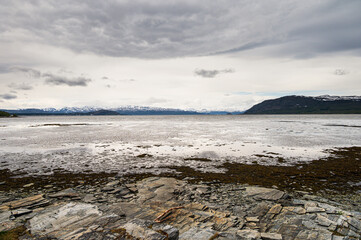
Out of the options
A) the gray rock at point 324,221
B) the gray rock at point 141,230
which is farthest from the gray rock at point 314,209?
the gray rock at point 141,230

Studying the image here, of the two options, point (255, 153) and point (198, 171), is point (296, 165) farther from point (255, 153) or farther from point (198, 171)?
point (198, 171)

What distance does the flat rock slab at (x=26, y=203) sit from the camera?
11.4m

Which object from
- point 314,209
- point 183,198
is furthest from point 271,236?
point 183,198

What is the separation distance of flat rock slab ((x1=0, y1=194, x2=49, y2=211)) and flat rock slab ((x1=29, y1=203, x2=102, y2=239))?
5.56ft

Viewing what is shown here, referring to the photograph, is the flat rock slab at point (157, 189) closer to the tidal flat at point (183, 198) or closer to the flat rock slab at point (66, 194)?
the tidal flat at point (183, 198)

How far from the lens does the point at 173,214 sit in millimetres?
10352

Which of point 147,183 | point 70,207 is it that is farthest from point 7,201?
point 147,183

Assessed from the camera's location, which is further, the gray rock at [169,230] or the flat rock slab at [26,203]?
the flat rock slab at [26,203]

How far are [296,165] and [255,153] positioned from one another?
24.6 ft

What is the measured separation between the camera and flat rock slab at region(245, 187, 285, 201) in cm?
1324

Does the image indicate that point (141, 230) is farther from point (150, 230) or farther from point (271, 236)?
point (271, 236)

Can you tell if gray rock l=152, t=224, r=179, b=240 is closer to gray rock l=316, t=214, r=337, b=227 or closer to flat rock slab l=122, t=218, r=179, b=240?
flat rock slab l=122, t=218, r=179, b=240

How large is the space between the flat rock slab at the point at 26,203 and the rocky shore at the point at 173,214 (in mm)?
49

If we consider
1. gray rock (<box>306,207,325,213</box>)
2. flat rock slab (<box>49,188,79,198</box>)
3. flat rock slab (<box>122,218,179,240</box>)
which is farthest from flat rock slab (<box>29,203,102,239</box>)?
gray rock (<box>306,207,325,213</box>)
